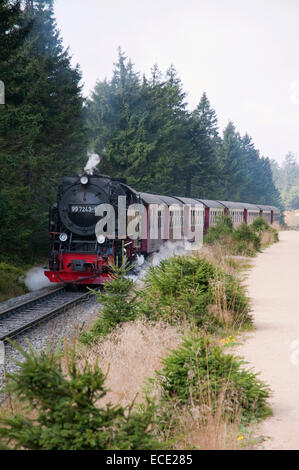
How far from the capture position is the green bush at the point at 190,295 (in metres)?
7.98

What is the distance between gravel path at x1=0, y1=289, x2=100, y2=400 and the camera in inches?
323

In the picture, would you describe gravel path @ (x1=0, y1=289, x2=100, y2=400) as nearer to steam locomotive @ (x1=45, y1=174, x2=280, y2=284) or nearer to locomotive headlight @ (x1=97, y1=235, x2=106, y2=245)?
steam locomotive @ (x1=45, y1=174, x2=280, y2=284)

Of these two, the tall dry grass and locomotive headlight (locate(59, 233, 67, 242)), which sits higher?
locomotive headlight (locate(59, 233, 67, 242))

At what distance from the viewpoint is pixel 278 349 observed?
695 cm

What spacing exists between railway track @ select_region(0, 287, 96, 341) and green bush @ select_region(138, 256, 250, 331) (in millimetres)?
2747

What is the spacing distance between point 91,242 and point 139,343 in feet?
25.9

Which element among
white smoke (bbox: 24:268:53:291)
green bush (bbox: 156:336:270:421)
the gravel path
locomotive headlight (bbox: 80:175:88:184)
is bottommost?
the gravel path

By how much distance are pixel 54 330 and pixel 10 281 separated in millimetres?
6741

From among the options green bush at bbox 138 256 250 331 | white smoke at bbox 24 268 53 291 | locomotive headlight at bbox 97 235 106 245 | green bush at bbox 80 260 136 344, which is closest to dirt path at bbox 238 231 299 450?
green bush at bbox 138 256 250 331

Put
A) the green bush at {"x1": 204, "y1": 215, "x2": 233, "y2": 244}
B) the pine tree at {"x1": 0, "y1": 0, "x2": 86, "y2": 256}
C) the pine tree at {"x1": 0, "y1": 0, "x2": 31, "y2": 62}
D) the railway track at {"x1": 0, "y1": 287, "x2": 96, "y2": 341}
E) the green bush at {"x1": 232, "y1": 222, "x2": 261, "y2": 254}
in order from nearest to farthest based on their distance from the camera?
the railway track at {"x1": 0, "y1": 287, "x2": 96, "y2": 341} → the pine tree at {"x1": 0, "y1": 0, "x2": 31, "y2": 62} → the pine tree at {"x1": 0, "y1": 0, "x2": 86, "y2": 256} → the green bush at {"x1": 204, "y1": 215, "x2": 233, "y2": 244} → the green bush at {"x1": 232, "y1": 222, "x2": 261, "y2": 254}

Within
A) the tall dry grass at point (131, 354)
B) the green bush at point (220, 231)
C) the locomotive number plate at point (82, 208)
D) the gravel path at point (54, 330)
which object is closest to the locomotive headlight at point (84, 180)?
the locomotive number plate at point (82, 208)

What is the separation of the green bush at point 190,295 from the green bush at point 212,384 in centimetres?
256
